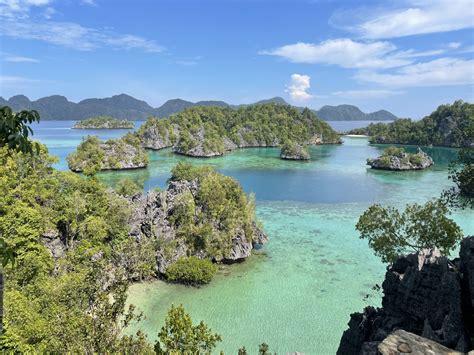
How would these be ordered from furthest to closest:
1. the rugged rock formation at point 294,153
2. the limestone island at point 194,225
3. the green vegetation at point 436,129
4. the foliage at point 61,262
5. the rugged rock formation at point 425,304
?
the green vegetation at point 436,129 < the rugged rock formation at point 294,153 < the limestone island at point 194,225 < the rugged rock formation at point 425,304 < the foliage at point 61,262

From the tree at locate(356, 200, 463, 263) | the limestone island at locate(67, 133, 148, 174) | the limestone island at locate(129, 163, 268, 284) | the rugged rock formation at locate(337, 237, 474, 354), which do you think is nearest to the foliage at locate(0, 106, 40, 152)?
the rugged rock formation at locate(337, 237, 474, 354)

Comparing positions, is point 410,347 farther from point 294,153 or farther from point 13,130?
point 294,153

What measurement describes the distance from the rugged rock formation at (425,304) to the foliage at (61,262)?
9.39 m

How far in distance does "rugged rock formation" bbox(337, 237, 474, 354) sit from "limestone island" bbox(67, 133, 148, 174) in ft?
261

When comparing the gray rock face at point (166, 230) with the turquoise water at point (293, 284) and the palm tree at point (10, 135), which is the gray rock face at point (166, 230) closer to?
the turquoise water at point (293, 284)

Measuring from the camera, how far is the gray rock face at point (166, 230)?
31281 mm

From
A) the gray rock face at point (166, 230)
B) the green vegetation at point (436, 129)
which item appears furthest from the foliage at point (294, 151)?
the gray rock face at point (166, 230)

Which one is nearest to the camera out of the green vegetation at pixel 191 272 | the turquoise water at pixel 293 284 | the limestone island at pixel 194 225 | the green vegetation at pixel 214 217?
the turquoise water at pixel 293 284

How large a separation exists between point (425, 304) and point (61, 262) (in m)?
22.5

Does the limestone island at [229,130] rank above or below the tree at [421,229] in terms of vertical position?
above

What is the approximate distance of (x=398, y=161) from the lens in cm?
9825

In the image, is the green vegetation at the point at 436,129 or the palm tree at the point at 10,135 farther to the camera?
the green vegetation at the point at 436,129

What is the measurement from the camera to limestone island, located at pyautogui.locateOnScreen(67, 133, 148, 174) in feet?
290

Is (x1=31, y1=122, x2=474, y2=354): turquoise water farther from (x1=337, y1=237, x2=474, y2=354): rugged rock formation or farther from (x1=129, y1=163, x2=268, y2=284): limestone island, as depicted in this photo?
(x1=337, y1=237, x2=474, y2=354): rugged rock formation
